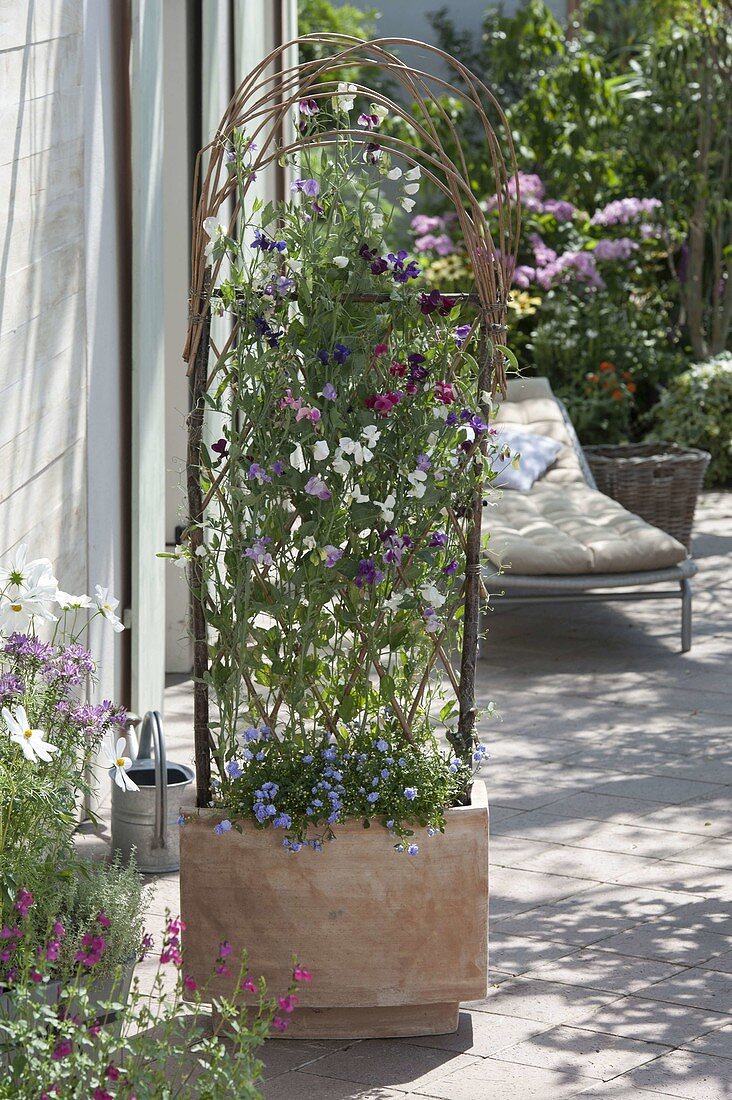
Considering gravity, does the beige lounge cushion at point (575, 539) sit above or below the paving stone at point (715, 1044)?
above

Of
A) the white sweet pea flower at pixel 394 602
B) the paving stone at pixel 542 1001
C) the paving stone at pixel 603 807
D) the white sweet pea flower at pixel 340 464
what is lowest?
the paving stone at pixel 542 1001

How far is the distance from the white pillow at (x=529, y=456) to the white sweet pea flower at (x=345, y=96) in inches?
186

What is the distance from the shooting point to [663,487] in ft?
26.2

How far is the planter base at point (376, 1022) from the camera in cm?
324

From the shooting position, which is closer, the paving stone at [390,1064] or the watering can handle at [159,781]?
the paving stone at [390,1064]

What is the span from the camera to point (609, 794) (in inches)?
194

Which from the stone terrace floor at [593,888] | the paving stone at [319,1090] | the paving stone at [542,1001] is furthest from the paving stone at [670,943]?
the paving stone at [319,1090]

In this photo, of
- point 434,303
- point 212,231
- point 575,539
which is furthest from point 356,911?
point 575,539

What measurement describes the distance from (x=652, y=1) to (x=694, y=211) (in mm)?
2015

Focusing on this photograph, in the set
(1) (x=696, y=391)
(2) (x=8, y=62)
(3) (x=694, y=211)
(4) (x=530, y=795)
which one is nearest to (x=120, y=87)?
(2) (x=8, y=62)

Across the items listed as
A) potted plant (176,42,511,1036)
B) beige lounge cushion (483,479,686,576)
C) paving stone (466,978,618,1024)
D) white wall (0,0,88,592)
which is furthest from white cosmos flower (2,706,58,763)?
beige lounge cushion (483,479,686,576)

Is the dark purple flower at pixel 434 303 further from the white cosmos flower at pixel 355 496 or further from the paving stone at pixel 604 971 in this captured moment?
the paving stone at pixel 604 971

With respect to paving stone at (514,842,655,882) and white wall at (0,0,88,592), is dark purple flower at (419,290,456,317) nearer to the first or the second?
white wall at (0,0,88,592)

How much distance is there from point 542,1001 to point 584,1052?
28 centimetres
